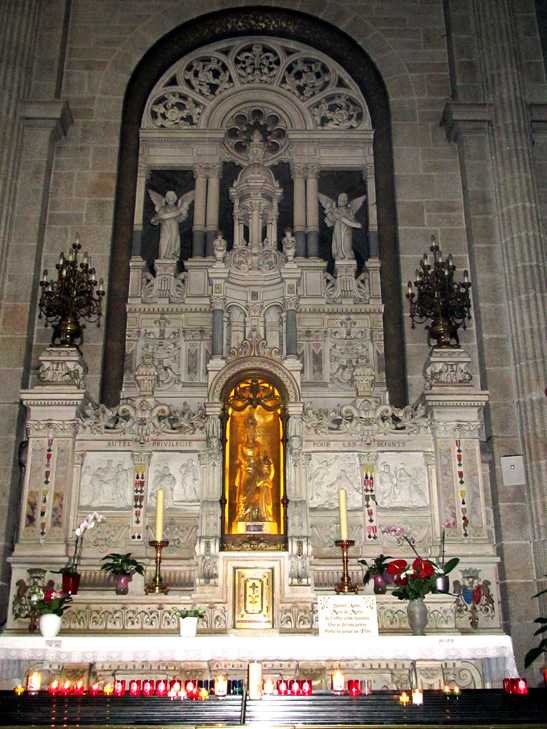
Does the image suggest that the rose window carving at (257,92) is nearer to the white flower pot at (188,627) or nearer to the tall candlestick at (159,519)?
the tall candlestick at (159,519)

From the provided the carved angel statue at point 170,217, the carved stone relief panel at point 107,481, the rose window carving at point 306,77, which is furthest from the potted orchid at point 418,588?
the rose window carving at point 306,77

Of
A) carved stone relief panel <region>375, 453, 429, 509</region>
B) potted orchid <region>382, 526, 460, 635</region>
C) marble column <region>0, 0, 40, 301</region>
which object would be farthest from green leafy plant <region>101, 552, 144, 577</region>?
marble column <region>0, 0, 40, 301</region>

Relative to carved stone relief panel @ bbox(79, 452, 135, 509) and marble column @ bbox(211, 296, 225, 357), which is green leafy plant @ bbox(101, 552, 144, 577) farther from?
marble column @ bbox(211, 296, 225, 357)

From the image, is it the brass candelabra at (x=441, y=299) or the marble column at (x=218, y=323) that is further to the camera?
the marble column at (x=218, y=323)

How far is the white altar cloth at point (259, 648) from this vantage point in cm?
691

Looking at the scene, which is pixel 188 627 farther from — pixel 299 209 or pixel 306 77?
pixel 306 77

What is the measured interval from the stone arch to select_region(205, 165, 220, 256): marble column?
1.32 meters

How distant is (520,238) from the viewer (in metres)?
11.5

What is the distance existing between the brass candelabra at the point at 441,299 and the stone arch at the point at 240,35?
1019mm

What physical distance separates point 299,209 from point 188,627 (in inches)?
329

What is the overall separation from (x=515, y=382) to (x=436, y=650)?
4884 mm

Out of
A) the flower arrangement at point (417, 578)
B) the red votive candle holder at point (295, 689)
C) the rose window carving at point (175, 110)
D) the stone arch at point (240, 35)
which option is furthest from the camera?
the rose window carving at point (175, 110)


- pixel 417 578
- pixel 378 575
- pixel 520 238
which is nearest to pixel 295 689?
pixel 417 578

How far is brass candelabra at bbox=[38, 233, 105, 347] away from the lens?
10.4 metres
